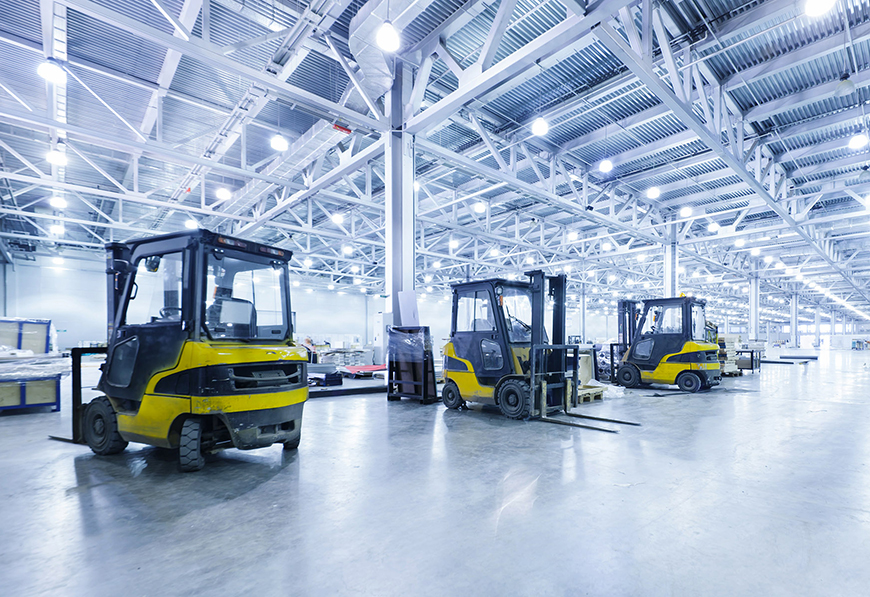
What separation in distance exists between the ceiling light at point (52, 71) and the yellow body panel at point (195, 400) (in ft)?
18.8

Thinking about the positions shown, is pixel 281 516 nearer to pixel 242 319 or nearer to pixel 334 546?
pixel 334 546

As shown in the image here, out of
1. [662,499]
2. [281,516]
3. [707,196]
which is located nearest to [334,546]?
[281,516]

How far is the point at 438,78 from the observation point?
28.2 ft

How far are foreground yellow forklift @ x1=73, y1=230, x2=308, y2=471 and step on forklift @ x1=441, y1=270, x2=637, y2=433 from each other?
350cm

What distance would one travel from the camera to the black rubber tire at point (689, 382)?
36.7 ft

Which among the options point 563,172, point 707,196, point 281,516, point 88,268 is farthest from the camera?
point 88,268

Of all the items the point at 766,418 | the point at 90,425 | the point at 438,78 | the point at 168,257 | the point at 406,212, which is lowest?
the point at 766,418

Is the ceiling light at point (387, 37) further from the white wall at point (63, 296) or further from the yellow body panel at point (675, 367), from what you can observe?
the white wall at point (63, 296)

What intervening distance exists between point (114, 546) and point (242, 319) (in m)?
2.21

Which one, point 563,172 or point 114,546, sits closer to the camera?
point 114,546

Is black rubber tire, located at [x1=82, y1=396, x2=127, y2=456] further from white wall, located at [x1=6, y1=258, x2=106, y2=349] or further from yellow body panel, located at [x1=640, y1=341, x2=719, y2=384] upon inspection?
white wall, located at [x1=6, y1=258, x2=106, y2=349]

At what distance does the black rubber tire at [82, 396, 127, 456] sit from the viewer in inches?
182

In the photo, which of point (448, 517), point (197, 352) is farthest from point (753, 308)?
point (197, 352)

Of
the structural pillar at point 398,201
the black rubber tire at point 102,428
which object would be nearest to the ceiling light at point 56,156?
the structural pillar at point 398,201
